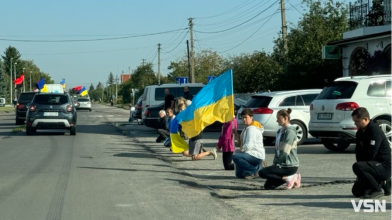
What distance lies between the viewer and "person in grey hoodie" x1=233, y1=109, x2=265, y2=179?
1226cm

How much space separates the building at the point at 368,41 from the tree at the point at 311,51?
5.37 feet

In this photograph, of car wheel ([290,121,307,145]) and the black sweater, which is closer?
the black sweater

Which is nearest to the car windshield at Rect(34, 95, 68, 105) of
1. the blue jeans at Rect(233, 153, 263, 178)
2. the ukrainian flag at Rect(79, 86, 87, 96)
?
the blue jeans at Rect(233, 153, 263, 178)

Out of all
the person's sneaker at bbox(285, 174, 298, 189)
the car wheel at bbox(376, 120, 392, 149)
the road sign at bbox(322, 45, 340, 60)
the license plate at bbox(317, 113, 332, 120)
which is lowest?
the person's sneaker at bbox(285, 174, 298, 189)

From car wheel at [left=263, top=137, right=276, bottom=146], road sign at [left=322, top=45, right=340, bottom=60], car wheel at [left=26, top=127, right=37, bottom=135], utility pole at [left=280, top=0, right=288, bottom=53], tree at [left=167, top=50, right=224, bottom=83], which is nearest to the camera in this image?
car wheel at [left=263, top=137, right=276, bottom=146]

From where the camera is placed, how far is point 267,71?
36.2 metres

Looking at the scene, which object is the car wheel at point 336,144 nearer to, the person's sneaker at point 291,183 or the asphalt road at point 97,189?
the asphalt road at point 97,189

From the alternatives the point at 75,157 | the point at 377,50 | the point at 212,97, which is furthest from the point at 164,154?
the point at 377,50

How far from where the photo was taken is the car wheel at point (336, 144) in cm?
1723

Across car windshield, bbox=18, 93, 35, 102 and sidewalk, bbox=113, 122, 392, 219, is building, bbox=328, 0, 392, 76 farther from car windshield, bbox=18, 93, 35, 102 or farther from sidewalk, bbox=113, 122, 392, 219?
car windshield, bbox=18, 93, 35, 102

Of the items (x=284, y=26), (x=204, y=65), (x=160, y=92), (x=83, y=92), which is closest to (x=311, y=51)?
(x=284, y=26)

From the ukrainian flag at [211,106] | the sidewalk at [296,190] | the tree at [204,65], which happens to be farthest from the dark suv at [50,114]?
the tree at [204,65]

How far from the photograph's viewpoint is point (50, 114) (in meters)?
25.3

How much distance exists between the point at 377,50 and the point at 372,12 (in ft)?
12.3
